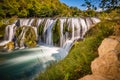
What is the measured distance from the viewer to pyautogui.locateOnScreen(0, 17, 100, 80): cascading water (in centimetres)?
1433

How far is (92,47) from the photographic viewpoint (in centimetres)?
643

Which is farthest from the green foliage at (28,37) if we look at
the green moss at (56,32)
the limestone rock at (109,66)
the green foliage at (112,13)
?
the limestone rock at (109,66)

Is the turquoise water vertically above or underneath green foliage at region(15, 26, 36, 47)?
underneath

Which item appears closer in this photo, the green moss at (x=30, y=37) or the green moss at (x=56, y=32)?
the green moss at (x=56, y=32)

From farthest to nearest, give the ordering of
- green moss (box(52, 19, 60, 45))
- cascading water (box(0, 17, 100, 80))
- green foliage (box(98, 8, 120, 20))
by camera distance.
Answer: green moss (box(52, 19, 60, 45)), cascading water (box(0, 17, 100, 80)), green foliage (box(98, 8, 120, 20))

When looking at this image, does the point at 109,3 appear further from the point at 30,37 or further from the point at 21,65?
the point at 30,37

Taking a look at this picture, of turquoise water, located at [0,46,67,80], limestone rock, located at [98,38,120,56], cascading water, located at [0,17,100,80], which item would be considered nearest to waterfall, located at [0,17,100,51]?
cascading water, located at [0,17,100,80]

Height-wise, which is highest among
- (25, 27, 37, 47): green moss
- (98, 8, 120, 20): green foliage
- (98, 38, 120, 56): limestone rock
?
(98, 8, 120, 20): green foliage

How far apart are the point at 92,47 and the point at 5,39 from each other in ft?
64.6

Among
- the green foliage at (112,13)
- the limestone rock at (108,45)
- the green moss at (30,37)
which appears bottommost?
the green moss at (30,37)

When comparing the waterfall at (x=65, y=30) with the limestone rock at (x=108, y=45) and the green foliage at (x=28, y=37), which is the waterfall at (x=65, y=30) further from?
the limestone rock at (x=108, y=45)

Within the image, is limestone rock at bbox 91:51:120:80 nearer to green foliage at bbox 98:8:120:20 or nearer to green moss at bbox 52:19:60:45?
green foliage at bbox 98:8:120:20

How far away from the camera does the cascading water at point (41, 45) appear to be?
1433 centimetres

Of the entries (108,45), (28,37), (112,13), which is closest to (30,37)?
(28,37)
